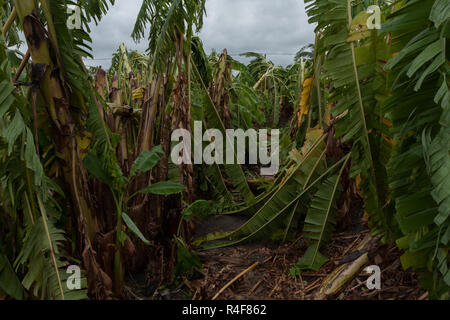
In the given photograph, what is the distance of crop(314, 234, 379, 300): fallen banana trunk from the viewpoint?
145 centimetres

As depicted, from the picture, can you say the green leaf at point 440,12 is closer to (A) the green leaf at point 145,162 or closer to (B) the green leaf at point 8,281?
(A) the green leaf at point 145,162

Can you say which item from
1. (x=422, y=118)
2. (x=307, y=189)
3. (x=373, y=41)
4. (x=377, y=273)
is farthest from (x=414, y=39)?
(x=307, y=189)

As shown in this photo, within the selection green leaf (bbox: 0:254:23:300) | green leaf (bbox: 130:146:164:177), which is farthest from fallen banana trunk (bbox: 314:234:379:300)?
green leaf (bbox: 0:254:23:300)

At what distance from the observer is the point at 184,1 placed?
1.97m

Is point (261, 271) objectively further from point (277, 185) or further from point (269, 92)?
point (269, 92)

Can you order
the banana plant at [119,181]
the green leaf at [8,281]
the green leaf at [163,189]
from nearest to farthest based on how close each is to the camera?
the green leaf at [8,281]
the banana plant at [119,181]
the green leaf at [163,189]

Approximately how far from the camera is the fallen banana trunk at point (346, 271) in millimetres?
1449

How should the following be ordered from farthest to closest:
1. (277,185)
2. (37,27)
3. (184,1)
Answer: (277,185) → (184,1) → (37,27)

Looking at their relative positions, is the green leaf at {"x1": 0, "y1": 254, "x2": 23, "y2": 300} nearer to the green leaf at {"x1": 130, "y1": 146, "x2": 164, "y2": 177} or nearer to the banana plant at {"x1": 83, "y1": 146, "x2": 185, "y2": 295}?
the banana plant at {"x1": 83, "y1": 146, "x2": 185, "y2": 295}

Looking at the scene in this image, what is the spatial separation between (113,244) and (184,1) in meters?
1.40

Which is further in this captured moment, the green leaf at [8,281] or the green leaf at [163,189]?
the green leaf at [163,189]

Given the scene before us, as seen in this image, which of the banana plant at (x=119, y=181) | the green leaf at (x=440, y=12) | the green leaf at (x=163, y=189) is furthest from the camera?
the green leaf at (x=163, y=189)

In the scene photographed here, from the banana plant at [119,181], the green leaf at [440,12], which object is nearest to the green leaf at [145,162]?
the banana plant at [119,181]

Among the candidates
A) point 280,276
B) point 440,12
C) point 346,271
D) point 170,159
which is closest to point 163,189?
point 170,159
